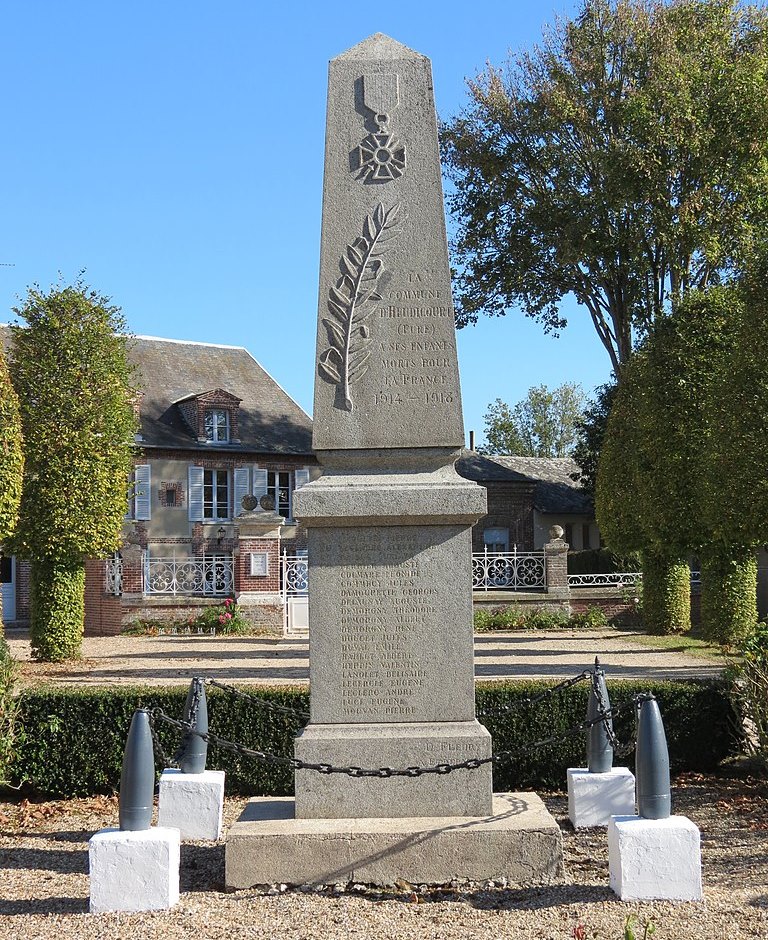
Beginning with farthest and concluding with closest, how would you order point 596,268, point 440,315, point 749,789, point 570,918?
1. point 596,268
2. point 749,789
3. point 440,315
4. point 570,918

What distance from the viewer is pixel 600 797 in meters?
7.13

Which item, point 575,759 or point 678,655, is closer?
point 575,759

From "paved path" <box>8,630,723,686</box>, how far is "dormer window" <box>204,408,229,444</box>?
1227 cm

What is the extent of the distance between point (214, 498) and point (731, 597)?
19.3 metres

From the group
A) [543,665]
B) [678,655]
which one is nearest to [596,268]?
[678,655]

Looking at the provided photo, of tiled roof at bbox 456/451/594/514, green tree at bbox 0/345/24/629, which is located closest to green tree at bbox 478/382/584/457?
tiled roof at bbox 456/451/594/514

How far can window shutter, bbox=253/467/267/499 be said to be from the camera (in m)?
34.6

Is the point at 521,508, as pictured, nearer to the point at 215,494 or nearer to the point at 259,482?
the point at 259,482

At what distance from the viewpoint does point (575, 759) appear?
8.45 m

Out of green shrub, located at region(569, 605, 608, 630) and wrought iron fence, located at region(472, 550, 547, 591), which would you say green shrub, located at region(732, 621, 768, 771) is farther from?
wrought iron fence, located at region(472, 550, 547, 591)

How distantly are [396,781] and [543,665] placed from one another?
1032cm

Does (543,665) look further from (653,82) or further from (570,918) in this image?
(653,82)

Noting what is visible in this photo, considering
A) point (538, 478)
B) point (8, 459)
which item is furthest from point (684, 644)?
point (538, 478)

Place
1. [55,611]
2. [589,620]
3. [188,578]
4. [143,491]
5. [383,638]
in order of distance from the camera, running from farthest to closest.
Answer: [143,491], [589,620], [188,578], [55,611], [383,638]
